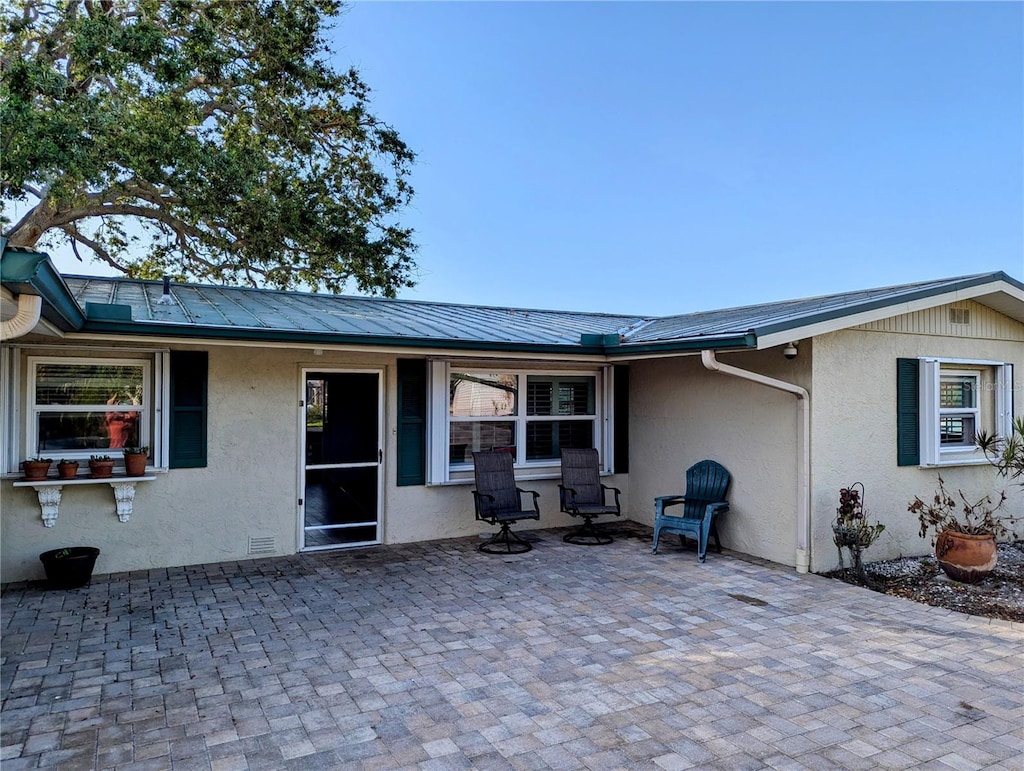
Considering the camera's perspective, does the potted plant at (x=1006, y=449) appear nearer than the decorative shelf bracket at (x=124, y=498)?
No

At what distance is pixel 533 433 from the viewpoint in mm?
7750

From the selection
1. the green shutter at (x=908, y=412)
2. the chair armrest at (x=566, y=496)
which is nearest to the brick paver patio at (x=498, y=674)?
the chair armrest at (x=566, y=496)

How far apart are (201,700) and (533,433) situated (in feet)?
16.2

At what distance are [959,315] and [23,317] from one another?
26.4ft

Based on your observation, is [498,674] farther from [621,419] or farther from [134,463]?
[621,419]

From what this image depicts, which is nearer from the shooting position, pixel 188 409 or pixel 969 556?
pixel 969 556

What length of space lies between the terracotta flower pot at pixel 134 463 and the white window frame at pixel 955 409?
7506 millimetres

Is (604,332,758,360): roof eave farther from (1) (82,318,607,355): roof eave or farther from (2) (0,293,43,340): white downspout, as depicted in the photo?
(2) (0,293,43,340): white downspout

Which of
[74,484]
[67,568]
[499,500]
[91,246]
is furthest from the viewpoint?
[91,246]

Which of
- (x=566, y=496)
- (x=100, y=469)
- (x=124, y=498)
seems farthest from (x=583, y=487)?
(x=100, y=469)

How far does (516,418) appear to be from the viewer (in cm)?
761

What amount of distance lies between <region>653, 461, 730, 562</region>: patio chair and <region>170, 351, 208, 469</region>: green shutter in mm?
4562

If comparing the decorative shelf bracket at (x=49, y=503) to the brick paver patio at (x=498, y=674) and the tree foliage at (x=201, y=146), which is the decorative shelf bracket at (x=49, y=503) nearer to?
the brick paver patio at (x=498, y=674)

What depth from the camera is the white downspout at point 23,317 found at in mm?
2992
